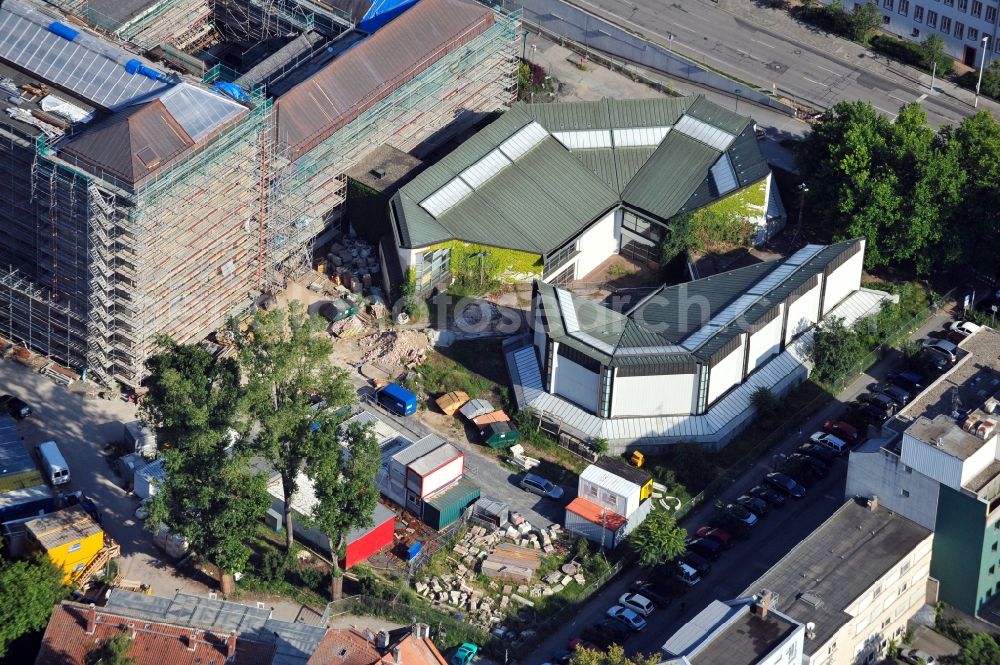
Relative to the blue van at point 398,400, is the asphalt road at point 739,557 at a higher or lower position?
lower

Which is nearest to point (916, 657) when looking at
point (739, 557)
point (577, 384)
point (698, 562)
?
point (739, 557)

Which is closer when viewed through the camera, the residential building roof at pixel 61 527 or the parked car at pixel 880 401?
the residential building roof at pixel 61 527

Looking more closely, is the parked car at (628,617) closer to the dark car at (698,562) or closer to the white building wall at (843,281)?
the dark car at (698,562)

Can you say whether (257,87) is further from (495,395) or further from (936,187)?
(936,187)

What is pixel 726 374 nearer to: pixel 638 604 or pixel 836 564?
pixel 836 564

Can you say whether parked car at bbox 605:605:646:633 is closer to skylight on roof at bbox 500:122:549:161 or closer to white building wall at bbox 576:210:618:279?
white building wall at bbox 576:210:618:279

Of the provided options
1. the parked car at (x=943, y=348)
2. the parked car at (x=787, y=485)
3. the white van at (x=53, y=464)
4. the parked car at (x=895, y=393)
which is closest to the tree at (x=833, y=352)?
the parked car at (x=895, y=393)

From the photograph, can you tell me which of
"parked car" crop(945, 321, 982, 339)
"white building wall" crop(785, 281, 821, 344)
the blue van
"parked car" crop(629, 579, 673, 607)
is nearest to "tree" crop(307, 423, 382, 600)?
the blue van
